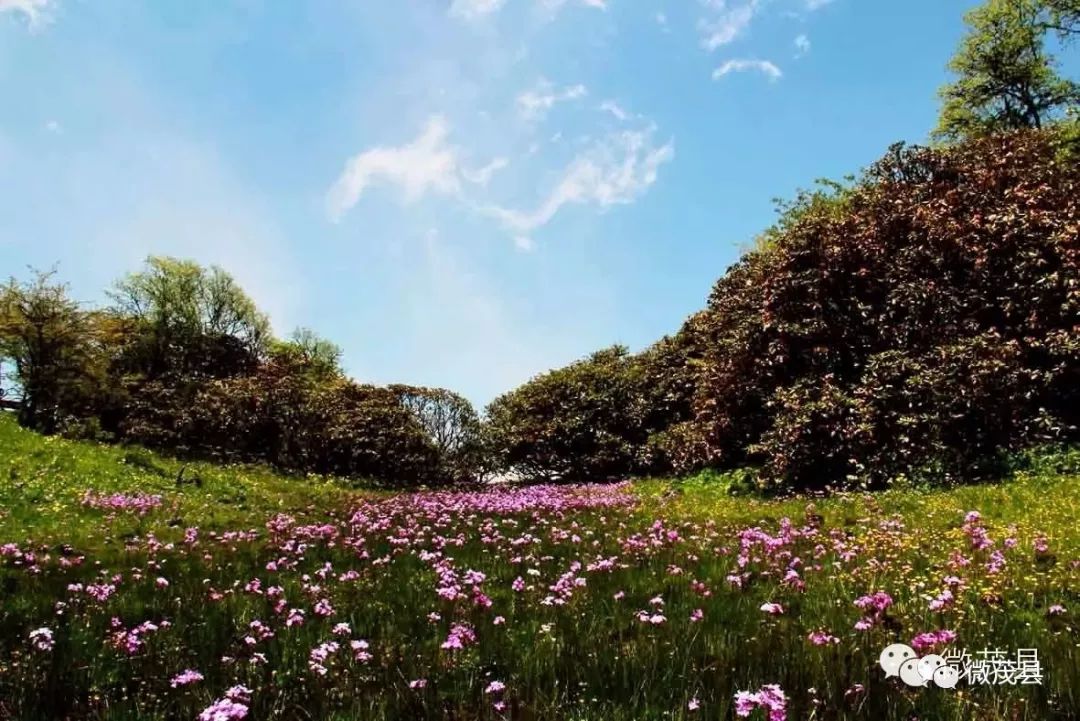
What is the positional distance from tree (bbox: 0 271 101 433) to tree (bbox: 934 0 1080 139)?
4855 cm

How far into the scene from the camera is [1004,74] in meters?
41.8

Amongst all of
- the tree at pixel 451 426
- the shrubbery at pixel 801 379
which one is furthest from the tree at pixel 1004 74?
the tree at pixel 451 426

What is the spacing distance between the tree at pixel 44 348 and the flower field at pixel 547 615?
70.2 ft

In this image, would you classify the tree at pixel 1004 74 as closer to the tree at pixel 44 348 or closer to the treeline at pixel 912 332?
the treeline at pixel 912 332

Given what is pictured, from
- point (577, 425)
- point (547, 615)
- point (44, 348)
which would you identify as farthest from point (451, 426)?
point (547, 615)

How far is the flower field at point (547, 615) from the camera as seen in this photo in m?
3.52

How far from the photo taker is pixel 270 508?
17469 mm

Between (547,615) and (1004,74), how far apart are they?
164ft

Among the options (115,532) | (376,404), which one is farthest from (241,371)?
(115,532)
